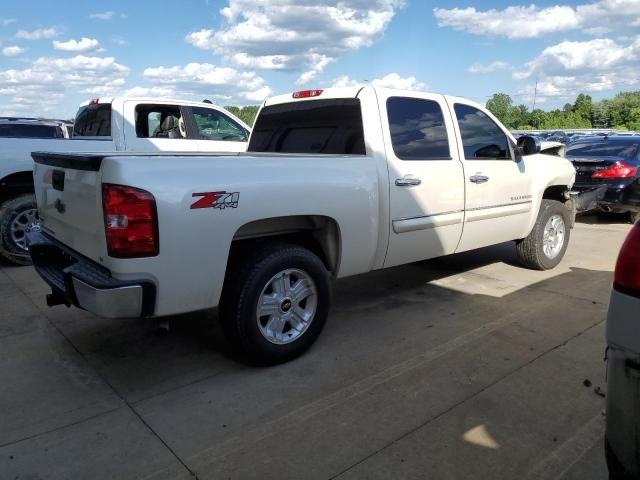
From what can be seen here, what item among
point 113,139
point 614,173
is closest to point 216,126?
point 113,139

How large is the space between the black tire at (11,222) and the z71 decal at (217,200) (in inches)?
166

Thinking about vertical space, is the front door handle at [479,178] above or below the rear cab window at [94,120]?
below

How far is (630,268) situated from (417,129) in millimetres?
2819

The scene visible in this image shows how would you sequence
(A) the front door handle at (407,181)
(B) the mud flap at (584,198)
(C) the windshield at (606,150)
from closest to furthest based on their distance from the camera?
1. (A) the front door handle at (407,181)
2. (B) the mud flap at (584,198)
3. (C) the windshield at (606,150)

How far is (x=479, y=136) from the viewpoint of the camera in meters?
5.00

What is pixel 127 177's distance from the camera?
108 inches

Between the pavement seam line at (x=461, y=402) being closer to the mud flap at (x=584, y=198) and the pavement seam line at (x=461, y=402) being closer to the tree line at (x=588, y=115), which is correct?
the mud flap at (x=584, y=198)

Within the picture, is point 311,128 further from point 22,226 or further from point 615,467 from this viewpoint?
point 22,226

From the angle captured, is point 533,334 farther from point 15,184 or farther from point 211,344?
point 15,184

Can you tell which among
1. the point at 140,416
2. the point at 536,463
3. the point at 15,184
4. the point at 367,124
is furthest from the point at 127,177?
the point at 15,184

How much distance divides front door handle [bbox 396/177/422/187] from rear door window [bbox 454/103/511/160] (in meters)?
0.81

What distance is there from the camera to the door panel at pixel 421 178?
13.5ft

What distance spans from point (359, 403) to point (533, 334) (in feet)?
5.87

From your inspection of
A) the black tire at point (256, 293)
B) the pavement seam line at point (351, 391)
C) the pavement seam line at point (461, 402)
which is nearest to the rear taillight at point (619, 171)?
the pavement seam line at point (461, 402)
